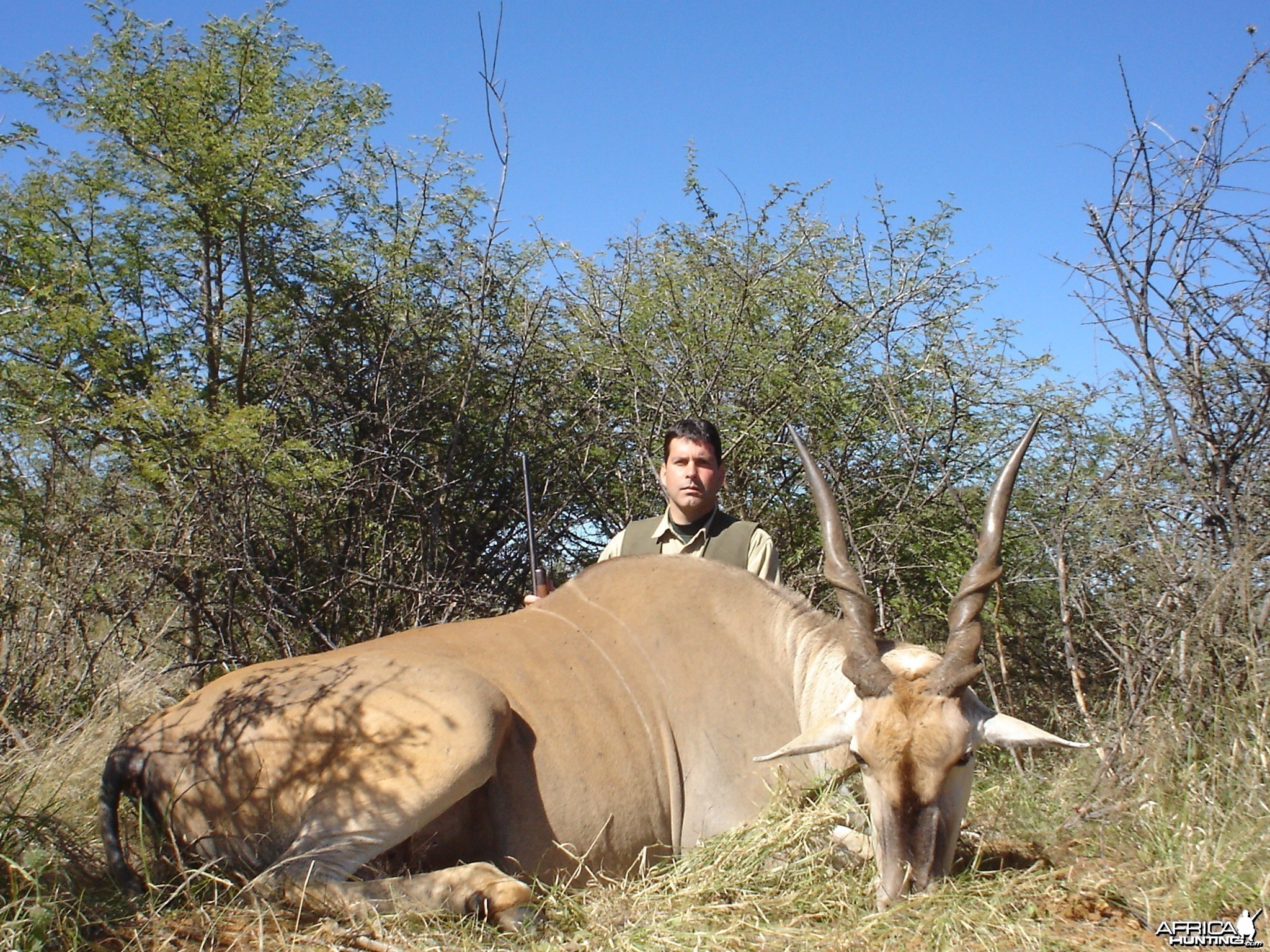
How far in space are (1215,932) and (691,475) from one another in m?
2.60

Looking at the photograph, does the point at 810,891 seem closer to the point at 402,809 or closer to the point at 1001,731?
the point at 1001,731

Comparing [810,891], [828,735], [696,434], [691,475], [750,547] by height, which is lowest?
[810,891]

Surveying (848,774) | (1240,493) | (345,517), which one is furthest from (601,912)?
(345,517)

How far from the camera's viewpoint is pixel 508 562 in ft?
22.5

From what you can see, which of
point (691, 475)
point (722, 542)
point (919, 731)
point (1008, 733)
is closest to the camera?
point (919, 731)

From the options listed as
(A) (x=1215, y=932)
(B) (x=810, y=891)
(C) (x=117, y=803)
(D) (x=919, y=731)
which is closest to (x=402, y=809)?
(C) (x=117, y=803)

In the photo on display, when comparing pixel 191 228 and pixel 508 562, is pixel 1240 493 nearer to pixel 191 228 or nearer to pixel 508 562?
pixel 508 562

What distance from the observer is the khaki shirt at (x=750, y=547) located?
4.90 m

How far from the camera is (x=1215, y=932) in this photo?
2.98 meters

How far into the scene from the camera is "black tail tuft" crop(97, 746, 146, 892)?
322cm

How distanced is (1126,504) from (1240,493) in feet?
1.47

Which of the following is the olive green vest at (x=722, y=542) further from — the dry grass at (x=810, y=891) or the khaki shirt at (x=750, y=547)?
the dry grass at (x=810, y=891)

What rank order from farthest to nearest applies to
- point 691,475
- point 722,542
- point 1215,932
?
point 722,542 → point 691,475 → point 1215,932

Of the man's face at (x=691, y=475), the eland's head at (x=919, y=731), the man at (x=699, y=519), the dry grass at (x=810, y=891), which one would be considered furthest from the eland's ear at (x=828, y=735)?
the man's face at (x=691, y=475)
